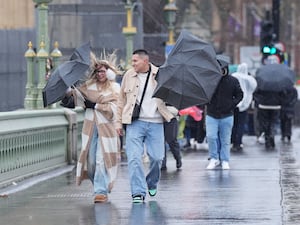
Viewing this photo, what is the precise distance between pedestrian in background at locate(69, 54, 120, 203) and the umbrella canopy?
9.39m

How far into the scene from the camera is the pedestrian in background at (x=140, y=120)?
1131cm

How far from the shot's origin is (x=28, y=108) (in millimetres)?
16297

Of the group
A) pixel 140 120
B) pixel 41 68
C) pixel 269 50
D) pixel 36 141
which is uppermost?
pixel 41 68

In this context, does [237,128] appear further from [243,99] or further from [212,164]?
[212,164]

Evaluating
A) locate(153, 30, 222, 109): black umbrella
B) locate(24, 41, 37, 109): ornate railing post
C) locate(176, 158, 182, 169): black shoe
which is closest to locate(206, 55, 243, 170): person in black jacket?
locate(176, 158, 182, 169): black shoe

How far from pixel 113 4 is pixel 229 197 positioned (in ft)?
44.4

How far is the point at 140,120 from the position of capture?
11383mm

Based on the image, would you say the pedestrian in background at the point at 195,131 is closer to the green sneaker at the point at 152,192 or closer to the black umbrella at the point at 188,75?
the black umbrella at the point at 188,75

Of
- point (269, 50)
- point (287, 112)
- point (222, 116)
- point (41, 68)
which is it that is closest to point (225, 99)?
point (222, 116)

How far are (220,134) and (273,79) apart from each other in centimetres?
554

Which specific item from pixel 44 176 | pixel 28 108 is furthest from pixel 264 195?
pixel 28 108

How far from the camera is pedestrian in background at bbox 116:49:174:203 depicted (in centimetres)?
1131

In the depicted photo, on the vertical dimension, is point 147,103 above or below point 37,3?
below

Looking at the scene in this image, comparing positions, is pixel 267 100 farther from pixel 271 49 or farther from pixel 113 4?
pixel 271 49
